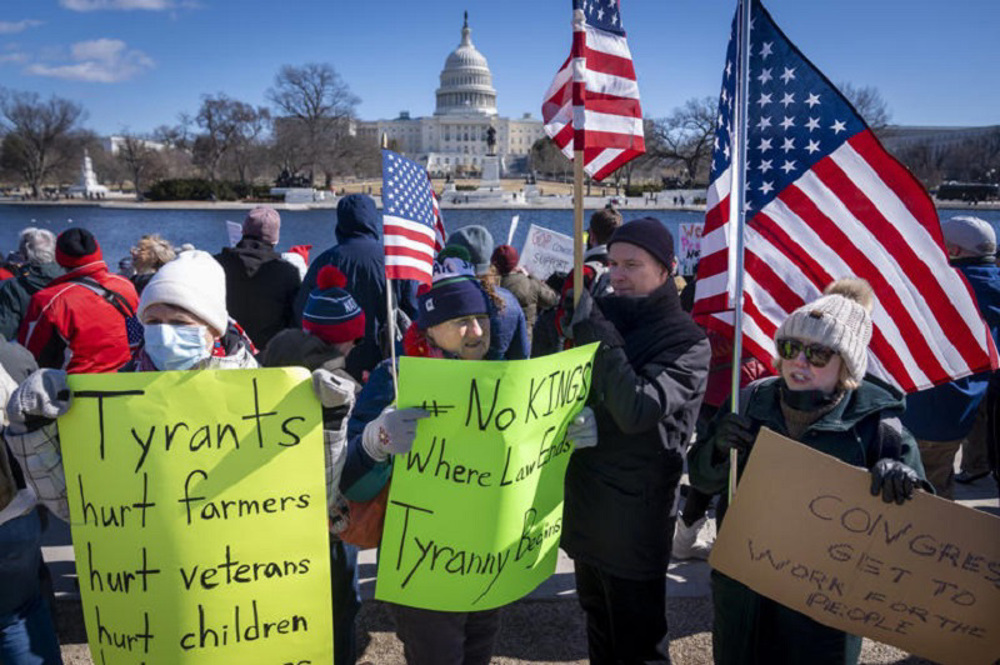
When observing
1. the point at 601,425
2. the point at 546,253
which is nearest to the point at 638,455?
the point at 601,425

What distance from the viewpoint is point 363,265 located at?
482 centimetres

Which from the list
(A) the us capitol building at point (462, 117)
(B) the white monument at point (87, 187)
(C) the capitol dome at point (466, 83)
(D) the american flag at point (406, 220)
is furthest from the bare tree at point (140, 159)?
(D) the american flag at point (406, 220)

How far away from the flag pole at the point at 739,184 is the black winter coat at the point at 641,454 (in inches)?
5.2

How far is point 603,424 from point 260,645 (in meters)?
1.36

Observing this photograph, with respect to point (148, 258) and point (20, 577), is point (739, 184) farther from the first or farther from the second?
point (148, 258)

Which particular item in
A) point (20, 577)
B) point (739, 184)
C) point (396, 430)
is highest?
point (739, 184)

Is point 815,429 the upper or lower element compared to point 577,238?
lower

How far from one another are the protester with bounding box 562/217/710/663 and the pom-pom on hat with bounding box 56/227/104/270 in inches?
115

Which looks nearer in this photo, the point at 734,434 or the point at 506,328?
the point at 734,434

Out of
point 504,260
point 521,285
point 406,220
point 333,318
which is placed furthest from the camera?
point 504,260

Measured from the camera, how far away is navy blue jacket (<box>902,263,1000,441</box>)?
13.1 feet

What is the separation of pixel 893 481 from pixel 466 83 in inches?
5020

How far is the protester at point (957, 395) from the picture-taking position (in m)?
4.00

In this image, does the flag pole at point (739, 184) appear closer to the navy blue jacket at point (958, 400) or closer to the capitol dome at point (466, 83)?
the navy blue jacket at point (958, 400)
